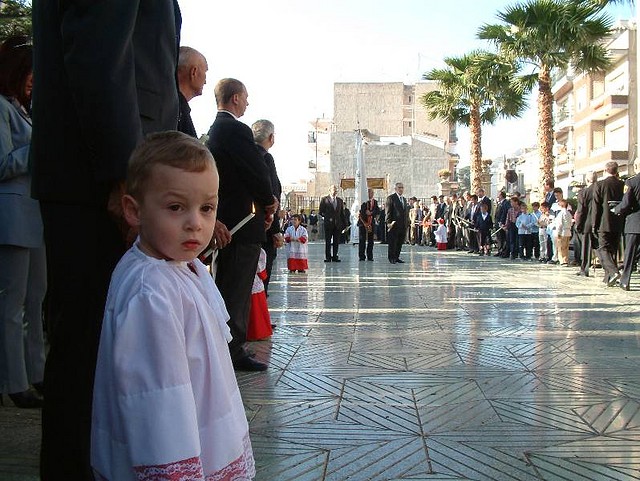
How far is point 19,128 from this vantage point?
406 centimetres

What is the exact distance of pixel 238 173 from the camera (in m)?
5.12

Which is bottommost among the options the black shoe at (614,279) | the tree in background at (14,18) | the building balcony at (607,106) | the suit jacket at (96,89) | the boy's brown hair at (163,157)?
the black shoe at (614,279)

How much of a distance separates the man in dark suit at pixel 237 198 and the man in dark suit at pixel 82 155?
2440 mm

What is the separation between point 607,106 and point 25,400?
161ft

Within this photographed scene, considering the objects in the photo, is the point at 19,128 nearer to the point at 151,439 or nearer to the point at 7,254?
the point at 7,254

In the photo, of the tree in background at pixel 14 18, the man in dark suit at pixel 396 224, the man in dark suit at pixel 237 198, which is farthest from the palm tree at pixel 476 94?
the man in dark suit at pixel 237 198

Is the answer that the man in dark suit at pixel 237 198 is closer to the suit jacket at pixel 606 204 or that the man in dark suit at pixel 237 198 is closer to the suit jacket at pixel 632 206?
the suit jacket at pixel 632 206

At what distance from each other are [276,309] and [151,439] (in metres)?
6.86

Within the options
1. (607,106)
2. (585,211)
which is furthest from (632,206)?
(607,106)

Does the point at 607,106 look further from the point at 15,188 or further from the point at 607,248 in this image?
the point at 15,188

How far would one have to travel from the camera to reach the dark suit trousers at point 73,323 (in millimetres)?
2273

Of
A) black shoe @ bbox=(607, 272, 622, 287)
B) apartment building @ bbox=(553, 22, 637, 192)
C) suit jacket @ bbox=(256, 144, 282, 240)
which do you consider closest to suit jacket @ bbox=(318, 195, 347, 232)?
black shoe @ bbox=(607, 272, 622, 287)

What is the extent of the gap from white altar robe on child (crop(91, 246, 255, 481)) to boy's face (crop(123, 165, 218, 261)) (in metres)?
0.05

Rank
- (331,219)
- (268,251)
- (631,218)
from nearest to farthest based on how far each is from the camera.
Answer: (268,251), (631,218), (331,219)
